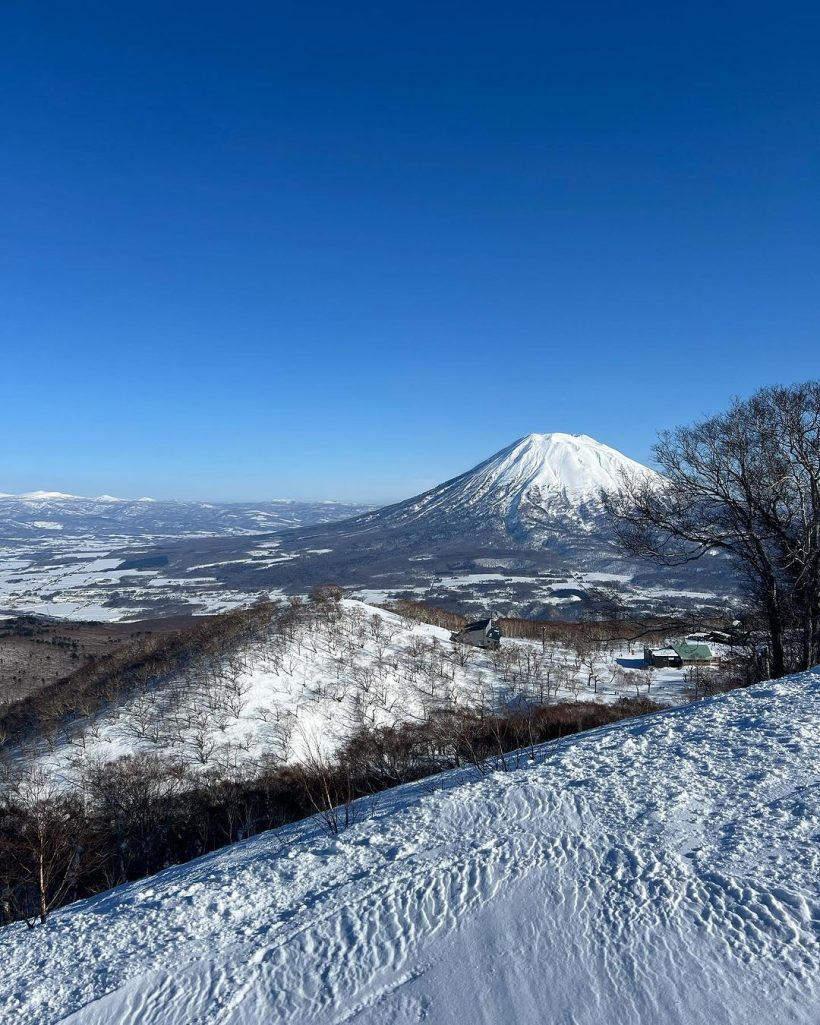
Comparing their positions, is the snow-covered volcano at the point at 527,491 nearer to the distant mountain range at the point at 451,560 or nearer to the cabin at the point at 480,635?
the distant mountain range at the point at 451,560

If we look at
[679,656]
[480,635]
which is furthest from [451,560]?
[679,656]

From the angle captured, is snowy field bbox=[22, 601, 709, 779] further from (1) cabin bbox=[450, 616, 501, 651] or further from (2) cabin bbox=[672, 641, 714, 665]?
(2) cabin bbox=[672, 641, 714, 665]

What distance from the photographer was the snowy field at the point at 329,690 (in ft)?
62.2

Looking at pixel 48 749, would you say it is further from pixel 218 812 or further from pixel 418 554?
pixel 418 554

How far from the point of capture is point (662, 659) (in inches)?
1361

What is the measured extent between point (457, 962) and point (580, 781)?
2.89 m

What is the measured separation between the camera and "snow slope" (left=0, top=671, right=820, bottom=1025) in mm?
3449

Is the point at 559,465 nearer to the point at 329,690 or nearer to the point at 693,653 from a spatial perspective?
the point at 693,653

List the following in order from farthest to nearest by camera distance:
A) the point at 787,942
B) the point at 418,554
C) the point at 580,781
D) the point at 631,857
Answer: the point at 418,554 < the point at 580,781 < the point at 631,857 < the point at 787,942

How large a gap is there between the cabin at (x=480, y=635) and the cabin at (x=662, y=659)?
9.39 m

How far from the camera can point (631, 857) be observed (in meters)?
4.60

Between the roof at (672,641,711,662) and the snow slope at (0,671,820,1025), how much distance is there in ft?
106

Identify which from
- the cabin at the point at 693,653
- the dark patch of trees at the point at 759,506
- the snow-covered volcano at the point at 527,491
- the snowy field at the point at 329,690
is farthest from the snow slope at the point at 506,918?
the snow-covered volcano at the point at 527,491

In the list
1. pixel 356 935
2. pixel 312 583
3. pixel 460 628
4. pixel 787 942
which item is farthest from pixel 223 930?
pixel 312 583
